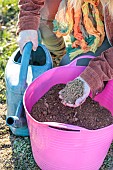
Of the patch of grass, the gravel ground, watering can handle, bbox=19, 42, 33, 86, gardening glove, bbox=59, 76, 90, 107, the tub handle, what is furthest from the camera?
the patch of grass

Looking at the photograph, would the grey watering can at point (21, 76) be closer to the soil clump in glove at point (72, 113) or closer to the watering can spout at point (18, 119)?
the watering can spout at point (18, 119)

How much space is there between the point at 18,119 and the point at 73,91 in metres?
0.29

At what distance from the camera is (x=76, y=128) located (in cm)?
163

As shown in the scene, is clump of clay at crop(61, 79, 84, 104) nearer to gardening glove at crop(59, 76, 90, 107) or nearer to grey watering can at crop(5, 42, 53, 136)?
gardening glove at crop(59, 76, 90, 107)

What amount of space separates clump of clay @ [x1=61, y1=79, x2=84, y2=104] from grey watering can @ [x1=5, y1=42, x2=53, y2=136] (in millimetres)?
233

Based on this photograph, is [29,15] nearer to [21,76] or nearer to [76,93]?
[21,76]

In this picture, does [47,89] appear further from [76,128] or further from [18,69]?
[76,128]

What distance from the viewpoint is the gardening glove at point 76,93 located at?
1792 millimetres

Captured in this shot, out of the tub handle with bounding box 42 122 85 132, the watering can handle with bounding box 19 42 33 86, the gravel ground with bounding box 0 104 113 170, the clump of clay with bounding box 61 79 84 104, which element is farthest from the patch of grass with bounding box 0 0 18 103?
the tub handle with bounding box 42 122 85 132

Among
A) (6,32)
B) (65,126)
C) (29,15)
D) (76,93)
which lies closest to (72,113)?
(76,93)

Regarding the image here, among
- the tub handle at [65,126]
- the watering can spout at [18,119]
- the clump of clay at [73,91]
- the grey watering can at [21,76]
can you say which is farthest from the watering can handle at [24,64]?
the tub handle at [65,126]

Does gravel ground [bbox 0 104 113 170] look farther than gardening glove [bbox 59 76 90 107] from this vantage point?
Yes

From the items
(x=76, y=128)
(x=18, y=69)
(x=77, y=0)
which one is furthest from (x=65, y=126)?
(x=77, y=0)

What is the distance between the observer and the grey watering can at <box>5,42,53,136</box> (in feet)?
6.39
